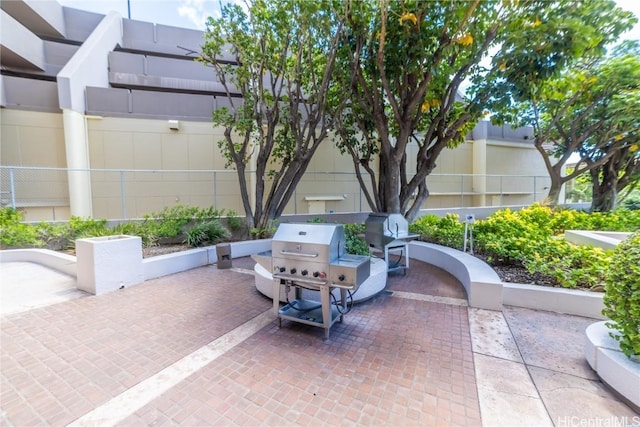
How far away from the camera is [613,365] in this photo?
2184 millimetres

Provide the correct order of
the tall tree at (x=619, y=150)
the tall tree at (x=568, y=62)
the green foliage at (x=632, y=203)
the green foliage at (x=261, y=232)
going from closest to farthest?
the tall tree at (x=568, y=62) → the green foliage at (x=261, y=232) → the tall tree at (x=619, y=150) → the green foliage at (x=632, y=203)

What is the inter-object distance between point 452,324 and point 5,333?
5.15m

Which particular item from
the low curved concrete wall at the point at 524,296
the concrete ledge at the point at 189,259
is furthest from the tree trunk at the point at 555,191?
the concrete ledge at the point at 189,259

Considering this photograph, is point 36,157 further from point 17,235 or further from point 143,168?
point 17,235

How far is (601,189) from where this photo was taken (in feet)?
37.2

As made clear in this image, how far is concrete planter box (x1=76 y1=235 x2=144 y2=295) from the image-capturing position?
4285mm

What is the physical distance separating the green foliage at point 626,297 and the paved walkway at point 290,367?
47cm

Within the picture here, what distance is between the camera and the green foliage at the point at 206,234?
21.7 ft

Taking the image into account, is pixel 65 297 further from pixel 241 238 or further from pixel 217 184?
pixel 217 184

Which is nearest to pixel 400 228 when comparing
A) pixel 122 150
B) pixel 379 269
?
pixel 379 269

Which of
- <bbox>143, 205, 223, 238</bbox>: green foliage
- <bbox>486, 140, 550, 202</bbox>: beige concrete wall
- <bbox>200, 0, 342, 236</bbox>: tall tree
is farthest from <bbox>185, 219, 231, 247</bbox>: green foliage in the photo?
<bbox>486, 140, 550, 202</bbox>: beige concrete wall

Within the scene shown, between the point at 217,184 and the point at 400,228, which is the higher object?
the point at 217,184

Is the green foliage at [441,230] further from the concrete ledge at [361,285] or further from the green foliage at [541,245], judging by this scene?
the concrete ledge at [361,285]

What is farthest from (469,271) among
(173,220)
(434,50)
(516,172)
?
(516,172)
